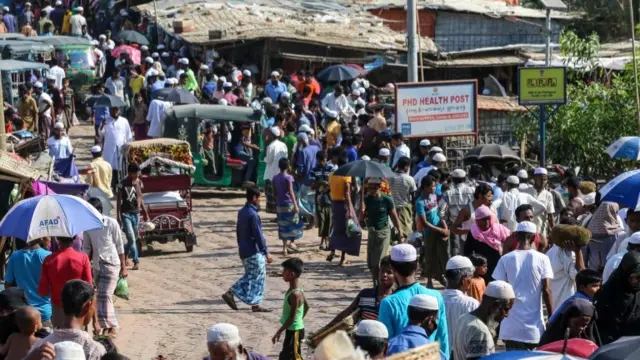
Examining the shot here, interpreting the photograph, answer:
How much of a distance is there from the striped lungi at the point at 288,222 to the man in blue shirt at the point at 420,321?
1056cm

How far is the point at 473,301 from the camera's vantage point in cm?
1000

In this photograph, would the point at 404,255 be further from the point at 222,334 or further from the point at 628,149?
the point at 628,149

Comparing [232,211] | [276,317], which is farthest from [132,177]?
[232,211]

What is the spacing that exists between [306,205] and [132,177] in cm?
378

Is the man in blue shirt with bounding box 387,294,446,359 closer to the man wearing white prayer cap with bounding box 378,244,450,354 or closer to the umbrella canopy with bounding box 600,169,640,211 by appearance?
the man wearing white prayer cap with bounding box 378,244,450,354

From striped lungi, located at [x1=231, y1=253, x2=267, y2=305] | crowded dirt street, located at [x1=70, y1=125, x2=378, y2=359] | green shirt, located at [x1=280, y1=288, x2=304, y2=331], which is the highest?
green shirt, located at [x1=280, y1=288, x2=304, y2=331]

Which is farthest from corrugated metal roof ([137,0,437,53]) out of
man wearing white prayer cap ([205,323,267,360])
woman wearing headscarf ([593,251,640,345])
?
man wearing white prayer cap ([205,323,267,360])

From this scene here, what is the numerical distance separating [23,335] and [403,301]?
7.54 feet

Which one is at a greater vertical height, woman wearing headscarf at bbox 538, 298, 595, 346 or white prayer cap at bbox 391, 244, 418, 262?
white prayer cap at bbox 391, 244, 418, 262

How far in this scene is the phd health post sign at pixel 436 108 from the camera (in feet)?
67.3

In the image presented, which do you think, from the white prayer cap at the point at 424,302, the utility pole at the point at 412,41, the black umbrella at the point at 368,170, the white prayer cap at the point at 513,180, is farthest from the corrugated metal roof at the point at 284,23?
the white prayer cap at the point at 424,302

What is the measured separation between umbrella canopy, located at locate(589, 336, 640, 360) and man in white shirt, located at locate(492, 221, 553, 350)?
12.3ft

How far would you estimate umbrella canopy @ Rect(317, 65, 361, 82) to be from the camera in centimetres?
2930

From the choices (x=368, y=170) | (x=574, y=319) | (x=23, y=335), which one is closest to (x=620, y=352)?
(x=574, y=319)
